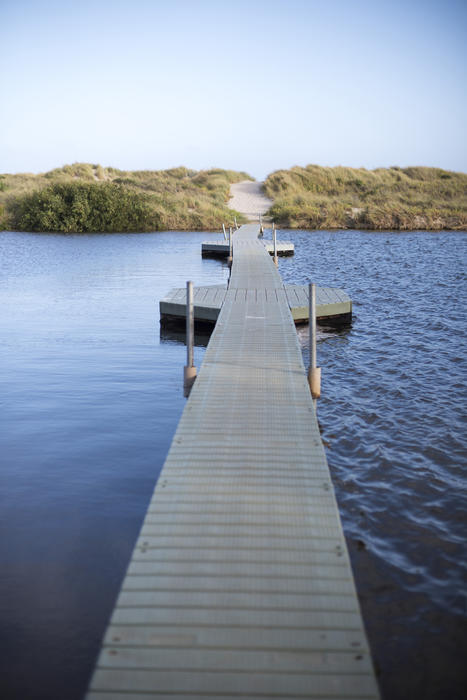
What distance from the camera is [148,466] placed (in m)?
4.64

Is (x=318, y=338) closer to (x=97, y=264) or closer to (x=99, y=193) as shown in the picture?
(x=97, y=264)

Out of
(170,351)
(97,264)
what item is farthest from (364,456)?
(97,264)

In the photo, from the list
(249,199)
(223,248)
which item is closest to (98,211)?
(223,248)

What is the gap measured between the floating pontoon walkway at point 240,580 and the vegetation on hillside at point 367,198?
964 inches

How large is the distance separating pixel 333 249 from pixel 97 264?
25.9 ft

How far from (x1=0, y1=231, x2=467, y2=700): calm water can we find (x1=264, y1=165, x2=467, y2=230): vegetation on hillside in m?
16.4

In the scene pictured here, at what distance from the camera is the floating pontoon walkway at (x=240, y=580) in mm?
1863

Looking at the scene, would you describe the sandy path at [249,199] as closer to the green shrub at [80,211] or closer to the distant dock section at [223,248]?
the green shrub at [80,211]

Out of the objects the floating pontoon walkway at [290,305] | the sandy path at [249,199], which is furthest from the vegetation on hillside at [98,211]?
the floating pontoon walkway at [290,305]

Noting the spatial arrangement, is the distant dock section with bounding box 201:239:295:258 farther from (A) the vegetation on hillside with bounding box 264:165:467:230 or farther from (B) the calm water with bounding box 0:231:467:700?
(A) the vegetation on hillside with bounding box 264:165:467:230

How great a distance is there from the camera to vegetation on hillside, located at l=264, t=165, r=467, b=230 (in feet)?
88.0

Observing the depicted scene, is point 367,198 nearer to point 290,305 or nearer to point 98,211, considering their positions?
point 98,211

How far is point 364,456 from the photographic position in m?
4.66

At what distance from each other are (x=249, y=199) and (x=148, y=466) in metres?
33.5
